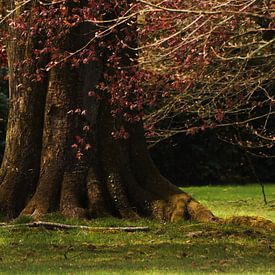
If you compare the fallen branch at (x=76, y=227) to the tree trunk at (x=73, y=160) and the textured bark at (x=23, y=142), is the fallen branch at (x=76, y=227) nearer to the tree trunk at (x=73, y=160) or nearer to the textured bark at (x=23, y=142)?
the tree trunk at (x=73, y=160)

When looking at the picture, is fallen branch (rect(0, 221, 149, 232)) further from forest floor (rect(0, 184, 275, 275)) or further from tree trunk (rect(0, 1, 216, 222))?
tree trunk (rect(0, 1, 216, 222))

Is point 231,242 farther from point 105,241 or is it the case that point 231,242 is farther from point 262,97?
point 262,97

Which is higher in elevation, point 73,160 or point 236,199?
point 73,160

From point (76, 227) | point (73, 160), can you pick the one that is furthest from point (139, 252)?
point (73, 160)

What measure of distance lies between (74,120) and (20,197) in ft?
4.76

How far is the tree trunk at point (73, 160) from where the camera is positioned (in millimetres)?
14422

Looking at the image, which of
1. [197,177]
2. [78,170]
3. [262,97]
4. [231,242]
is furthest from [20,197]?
[197,177]

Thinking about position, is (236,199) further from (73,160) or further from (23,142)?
(23,142)

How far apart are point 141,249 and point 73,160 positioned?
307 centimetres

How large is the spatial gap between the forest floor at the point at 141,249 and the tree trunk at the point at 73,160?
0.45m

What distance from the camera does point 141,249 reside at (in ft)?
38.7

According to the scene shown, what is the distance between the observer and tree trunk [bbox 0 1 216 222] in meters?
14.4

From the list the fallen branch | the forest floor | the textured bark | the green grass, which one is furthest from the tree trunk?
the green grass

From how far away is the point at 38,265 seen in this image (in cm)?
1037
